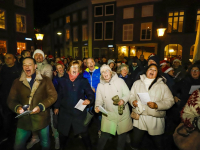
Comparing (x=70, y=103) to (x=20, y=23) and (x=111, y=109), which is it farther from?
(x=20, y=23)

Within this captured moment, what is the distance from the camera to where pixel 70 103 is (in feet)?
9.75

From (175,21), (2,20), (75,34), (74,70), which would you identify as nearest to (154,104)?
(74,70)

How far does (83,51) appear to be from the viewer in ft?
81.5

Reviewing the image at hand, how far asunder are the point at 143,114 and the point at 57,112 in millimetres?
1919

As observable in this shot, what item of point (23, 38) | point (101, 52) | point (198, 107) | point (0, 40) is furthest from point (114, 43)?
point (198, 107)

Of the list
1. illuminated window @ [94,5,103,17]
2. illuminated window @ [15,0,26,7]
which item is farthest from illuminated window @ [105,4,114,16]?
illuminated window @ [15,0,26,7]

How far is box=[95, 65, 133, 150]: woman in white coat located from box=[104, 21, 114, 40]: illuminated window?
19576mm

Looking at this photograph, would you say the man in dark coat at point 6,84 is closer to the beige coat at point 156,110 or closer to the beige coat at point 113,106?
the beige coat at point 113,106

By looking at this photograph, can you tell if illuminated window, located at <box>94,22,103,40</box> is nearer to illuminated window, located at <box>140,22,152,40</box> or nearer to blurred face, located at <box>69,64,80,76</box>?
illuminated window, located at <box>140,22,152,40</box>

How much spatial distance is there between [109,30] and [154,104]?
20483 millimetres

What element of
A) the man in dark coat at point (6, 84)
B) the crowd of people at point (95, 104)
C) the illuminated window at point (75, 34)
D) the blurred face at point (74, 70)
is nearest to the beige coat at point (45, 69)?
the man in dark coat at point (6, 84)

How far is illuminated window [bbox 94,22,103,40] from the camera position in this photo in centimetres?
2203

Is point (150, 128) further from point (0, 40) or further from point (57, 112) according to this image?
point (0, 40)

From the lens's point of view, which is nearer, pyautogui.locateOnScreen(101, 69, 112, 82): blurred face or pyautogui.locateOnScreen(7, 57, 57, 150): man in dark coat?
pyautogui.locateOnScreen(7, 57, 57, 150): man in dark coat
